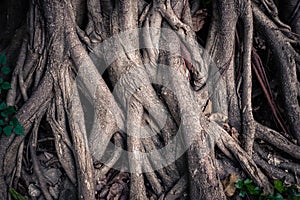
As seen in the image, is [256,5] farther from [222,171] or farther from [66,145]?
[66,145]

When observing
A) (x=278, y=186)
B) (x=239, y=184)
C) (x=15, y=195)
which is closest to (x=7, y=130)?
(x=15, y=195)

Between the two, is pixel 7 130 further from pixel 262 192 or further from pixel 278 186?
pixel 278 186

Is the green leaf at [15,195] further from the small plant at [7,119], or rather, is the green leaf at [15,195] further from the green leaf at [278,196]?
the green leaf at [278,196]

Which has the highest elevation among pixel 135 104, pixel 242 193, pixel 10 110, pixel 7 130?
pixel 135 104

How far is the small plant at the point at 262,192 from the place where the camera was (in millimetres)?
2668

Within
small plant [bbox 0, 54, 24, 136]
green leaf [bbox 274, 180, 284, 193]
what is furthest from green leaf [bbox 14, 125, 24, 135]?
green leaf [bbox 274, 180, 284, 193]

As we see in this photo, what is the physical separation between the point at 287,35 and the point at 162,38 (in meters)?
1.13

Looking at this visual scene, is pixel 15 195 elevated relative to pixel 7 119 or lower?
lower

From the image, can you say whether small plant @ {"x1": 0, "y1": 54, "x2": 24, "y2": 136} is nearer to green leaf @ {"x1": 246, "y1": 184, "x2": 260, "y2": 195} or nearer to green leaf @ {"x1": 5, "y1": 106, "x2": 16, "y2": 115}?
green leaf @ {"x1": 5, "y1": 106, "x2": 16, "y2": 115}

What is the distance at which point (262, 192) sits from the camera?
2699mm

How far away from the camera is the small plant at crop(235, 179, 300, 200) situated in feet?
8.75

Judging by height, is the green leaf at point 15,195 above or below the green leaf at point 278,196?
below

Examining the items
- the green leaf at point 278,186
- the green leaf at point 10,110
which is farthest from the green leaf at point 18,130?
the green leaf at point 278,186

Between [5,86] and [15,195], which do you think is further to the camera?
[5,86]
